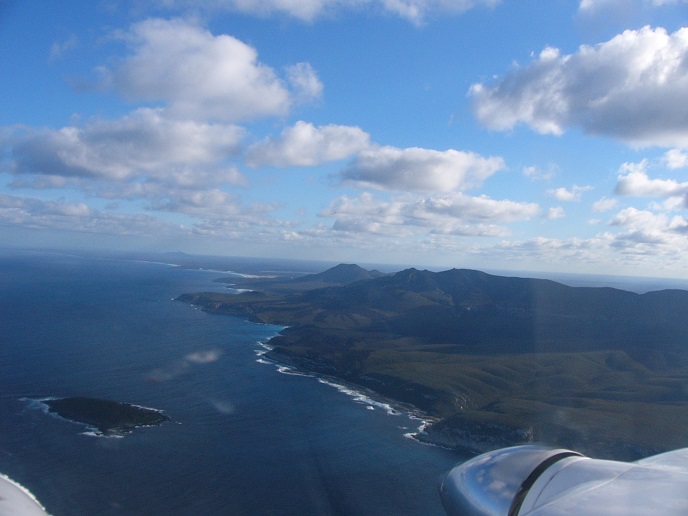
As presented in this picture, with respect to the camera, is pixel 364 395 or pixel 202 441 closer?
pixel 202 441

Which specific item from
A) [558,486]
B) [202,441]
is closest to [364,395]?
[202,441]

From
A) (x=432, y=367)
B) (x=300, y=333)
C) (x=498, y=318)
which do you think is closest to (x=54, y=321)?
(x=300, y=333)

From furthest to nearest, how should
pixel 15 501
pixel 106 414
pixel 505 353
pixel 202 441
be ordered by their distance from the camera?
pixel 505 353 → pixel 106 414 → pixel 202 441 → pixel 15 501

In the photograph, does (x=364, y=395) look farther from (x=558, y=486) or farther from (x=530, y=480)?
(x=558, y=486)

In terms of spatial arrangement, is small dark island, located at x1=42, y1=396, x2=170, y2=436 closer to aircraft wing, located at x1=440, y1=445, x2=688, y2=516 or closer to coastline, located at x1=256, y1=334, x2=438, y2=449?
coastline, located at x1=256, y1=334, x2=438, y2=449

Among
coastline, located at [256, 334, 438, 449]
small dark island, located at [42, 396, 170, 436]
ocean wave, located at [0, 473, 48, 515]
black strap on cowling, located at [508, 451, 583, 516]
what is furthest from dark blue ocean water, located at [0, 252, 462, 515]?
ocean wave, located at [0, 473, 48, 515]

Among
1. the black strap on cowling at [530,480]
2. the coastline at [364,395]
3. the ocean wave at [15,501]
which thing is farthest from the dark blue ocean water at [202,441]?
the ocean wave at [15,501]

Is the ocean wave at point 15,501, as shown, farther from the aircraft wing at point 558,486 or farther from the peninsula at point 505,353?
the peninsula at point 505,353
